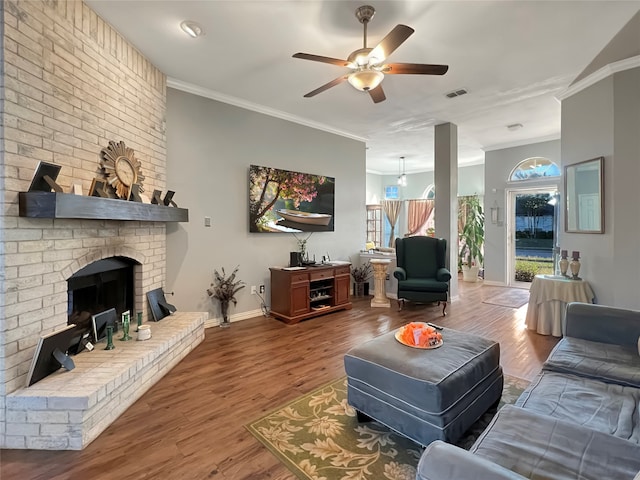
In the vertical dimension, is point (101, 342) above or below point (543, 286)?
below

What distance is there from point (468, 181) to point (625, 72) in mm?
5352

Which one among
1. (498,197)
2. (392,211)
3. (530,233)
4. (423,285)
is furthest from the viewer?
(392,211)

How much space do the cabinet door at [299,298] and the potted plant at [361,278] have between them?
67.4 inches

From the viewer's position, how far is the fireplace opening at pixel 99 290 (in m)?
2.47

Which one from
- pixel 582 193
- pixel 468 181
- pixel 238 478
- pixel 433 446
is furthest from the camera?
pixel 468 181

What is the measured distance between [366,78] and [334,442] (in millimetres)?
2669

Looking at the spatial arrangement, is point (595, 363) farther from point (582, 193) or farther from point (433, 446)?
point (582, 193)

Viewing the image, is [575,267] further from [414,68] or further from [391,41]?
[391,41]

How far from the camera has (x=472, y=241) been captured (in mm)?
7688

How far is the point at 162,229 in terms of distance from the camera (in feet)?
11.6

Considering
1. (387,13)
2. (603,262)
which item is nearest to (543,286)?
(603,262)

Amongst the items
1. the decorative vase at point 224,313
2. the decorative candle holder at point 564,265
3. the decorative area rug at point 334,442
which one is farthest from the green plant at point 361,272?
the decorative area rug at point 334,442

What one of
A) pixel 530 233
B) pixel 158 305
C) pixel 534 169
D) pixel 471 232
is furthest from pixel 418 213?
pixel 158 305

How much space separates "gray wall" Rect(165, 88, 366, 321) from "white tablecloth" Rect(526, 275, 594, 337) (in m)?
3.18
